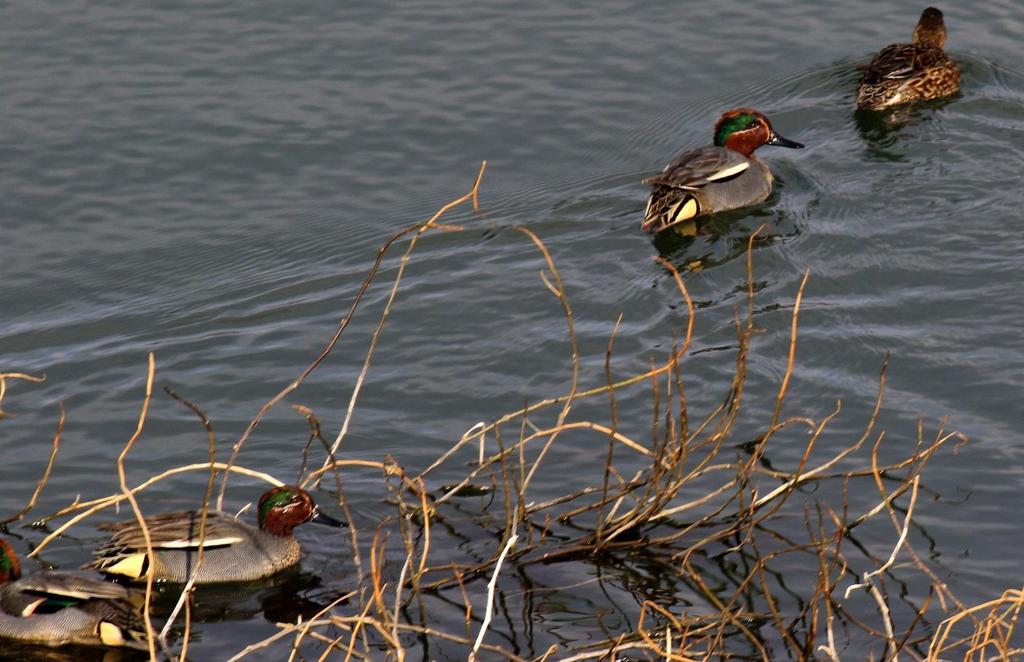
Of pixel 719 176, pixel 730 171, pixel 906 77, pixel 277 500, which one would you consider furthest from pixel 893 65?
pixel 277 500

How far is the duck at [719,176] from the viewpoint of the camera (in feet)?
40.5

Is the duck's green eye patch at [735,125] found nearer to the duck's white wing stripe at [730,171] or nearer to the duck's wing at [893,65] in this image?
the duck's white wing stripe at [730,171]

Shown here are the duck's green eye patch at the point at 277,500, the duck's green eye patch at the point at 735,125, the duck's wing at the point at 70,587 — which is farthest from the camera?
the duck's green eye patch at the point at 735,125

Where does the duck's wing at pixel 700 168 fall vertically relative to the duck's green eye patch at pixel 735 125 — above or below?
A: below

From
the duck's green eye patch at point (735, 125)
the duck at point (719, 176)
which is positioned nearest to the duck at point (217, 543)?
the duck at point (719, 176)

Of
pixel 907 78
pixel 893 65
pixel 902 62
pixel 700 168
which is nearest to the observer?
pixel 700 168

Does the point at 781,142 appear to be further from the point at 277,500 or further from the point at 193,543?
the point at 193,543

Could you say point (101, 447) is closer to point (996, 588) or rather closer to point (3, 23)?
point (996, 588)

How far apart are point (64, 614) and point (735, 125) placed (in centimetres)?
752

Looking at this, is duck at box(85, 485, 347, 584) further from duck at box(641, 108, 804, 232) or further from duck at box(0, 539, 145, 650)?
duck at box(641, 108, 804, 232)

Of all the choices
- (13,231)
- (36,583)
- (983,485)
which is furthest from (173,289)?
(983,485)

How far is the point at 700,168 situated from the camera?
12578 millimetres

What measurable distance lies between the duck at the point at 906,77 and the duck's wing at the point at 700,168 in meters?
1.80

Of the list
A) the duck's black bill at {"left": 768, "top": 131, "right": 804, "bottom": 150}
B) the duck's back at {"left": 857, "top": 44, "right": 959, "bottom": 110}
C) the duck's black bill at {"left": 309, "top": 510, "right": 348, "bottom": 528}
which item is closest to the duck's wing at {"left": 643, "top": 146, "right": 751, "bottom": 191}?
the duck's black bill at {"left": 768, "top": 131, "right": 804, "bottom": 150}
